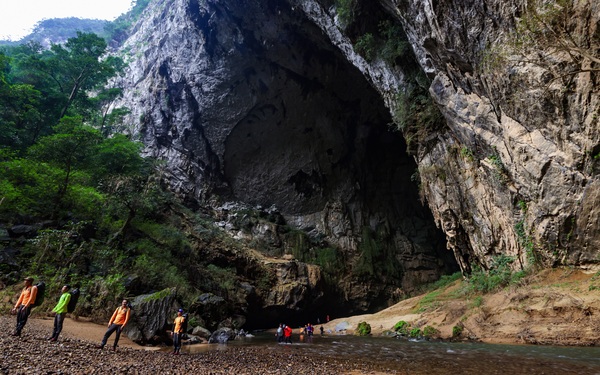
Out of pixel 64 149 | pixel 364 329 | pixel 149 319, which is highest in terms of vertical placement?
pixel 64 149

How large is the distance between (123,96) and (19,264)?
27.0 metres

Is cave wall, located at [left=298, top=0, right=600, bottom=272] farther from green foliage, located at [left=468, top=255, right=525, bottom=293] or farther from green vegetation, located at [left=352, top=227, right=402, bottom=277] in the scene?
green vegetation, located at [left=352, top=227, right=402, bottom=277]

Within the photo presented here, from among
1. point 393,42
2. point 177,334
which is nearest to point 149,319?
point 177,334

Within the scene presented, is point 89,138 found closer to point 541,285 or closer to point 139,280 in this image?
point 139,280

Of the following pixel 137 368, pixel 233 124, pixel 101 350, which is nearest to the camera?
pixel 137 368

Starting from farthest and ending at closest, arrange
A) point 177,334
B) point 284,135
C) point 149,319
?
point 284,135 → point 149,319 → point 177,334

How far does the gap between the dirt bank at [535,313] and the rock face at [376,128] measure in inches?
42.5

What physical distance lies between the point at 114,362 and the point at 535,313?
1311 cm

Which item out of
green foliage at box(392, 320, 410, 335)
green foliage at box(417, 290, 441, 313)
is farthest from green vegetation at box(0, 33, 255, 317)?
green foliage at box(417, 290, 441, 313)

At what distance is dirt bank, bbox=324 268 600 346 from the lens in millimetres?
10008

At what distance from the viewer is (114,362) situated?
6.54 metres

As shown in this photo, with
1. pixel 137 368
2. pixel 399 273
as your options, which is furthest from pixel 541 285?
Answer: pixel 399 273

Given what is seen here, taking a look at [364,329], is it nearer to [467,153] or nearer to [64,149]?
[467,153]

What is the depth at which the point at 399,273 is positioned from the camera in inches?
1239
